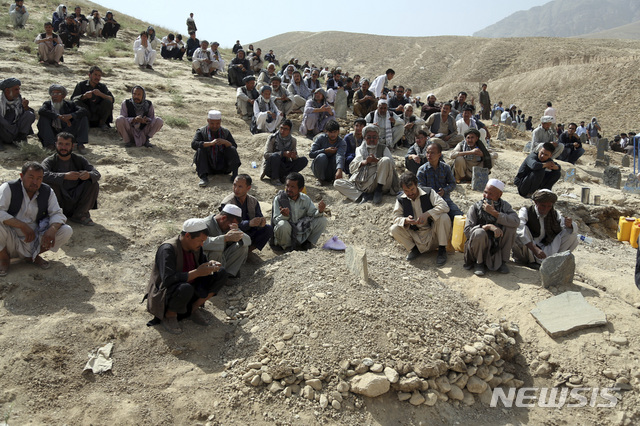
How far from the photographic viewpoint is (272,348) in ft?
12.5

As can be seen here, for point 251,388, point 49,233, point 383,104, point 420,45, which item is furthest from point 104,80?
point 420,45

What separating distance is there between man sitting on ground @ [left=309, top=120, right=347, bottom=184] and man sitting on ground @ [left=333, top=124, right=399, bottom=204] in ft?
1.67

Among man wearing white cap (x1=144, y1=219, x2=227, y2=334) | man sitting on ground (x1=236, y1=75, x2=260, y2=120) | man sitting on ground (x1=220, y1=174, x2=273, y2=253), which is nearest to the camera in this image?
man wearing white cap (x1=144, y1=219, x2=227, y2=334)

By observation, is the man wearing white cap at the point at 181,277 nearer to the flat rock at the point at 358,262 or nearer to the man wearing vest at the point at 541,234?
the flat rock at the point at 358,262

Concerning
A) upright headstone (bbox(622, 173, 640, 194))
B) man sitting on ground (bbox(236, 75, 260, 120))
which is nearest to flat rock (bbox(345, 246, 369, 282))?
man sitting on ground (bbox(236, 75, 260, 120))

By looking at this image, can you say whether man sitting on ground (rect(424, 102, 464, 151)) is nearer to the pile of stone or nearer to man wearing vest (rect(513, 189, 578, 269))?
man wearing vest (rect(513, 189, 578, 269))

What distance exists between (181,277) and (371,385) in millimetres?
1675

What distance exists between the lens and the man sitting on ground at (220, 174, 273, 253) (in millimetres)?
5219

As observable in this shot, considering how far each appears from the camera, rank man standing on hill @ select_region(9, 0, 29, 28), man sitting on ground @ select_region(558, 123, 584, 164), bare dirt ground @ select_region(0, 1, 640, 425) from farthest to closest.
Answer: man standing on hill @ select_region(9, 0, 29, 28), man sitting on ground @ select_region(558, 123, 584, 164), bare dirt ground @ select_region(0, 1, 640, 425)

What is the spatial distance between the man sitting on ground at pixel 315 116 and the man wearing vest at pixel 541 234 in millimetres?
5449

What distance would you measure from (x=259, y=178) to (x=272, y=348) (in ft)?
15.0

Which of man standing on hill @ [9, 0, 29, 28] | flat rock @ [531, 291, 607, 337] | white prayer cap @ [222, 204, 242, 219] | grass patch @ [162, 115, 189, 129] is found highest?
man standing on hill @ [9, 0, 29, 28]

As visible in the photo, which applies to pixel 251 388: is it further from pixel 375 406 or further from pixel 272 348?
pixel 375 406

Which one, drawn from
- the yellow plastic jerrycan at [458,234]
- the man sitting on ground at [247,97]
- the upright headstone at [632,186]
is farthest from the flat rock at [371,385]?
the upright headstone at [632,186]
